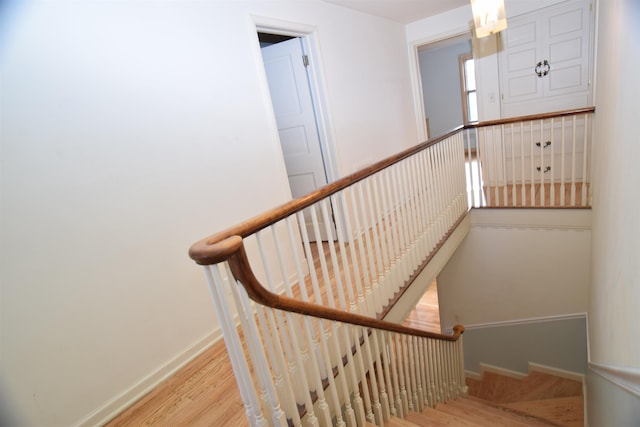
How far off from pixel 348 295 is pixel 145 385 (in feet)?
3.92

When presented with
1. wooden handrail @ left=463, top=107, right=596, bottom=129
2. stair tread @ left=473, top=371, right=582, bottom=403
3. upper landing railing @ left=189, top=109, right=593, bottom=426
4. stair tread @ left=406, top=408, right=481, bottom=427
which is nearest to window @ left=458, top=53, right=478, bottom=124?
upper landing railing @ left=189, top=109, right=593, bottom=426

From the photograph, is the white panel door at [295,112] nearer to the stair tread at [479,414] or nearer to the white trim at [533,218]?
the stair tread at [479,414]

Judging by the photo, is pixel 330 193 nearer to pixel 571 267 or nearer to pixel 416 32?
pixel 571 267

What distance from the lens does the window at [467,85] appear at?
6887mm

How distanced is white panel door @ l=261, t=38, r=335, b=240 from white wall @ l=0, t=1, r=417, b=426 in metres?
0.58

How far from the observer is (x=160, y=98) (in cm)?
182

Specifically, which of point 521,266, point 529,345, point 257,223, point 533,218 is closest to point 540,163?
point 533,218

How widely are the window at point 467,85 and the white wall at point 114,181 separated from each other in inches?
230

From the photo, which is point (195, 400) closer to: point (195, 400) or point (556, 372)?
point (195, 400)

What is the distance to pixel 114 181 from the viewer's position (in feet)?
5.41

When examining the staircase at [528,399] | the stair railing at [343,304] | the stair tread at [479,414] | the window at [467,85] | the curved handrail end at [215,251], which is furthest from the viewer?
the window at [467,85]

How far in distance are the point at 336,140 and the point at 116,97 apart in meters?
1.89

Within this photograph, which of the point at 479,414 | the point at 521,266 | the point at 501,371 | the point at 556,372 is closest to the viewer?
the point at 479,414

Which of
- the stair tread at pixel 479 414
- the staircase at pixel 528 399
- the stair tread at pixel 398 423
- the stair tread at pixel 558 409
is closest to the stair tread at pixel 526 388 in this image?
the staircase at pixel 528 399
